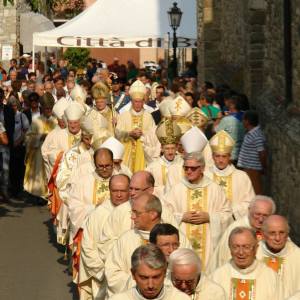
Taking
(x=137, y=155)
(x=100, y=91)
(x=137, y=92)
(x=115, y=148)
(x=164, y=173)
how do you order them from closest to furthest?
(x=115, y=148), (x=164, y=173), (x=137, y=155), (x=100, y=91), (x=137, y=92)

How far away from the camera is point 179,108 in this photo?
16609 millimetres

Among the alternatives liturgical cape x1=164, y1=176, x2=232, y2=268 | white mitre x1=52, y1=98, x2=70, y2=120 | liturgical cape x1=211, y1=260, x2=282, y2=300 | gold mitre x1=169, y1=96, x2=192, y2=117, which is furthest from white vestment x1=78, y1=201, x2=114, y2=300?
Result: white mitre x1=52, y1=98, x2=70, y2=120

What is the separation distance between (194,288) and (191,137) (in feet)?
17.2

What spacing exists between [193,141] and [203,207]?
176cm

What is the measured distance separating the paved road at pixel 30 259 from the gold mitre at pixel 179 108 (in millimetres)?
2200


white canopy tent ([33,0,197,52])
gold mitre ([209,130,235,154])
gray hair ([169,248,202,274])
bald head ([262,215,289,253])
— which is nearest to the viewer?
gray hair ([169,248,202,274])

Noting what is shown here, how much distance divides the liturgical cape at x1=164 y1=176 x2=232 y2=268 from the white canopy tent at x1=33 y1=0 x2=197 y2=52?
44.6 ft

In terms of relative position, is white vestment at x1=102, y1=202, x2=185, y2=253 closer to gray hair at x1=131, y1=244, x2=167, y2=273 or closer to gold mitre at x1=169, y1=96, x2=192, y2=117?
gray hair at x1=131, y1=244, x2=167, y2=273

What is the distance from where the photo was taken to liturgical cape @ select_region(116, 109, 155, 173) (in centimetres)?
1745

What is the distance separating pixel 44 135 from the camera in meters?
19.0

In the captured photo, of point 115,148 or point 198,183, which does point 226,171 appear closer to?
point 198,183

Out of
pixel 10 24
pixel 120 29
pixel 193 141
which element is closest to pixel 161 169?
pixel 193 141

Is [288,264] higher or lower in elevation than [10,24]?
lower

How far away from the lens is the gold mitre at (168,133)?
46.0 feet
